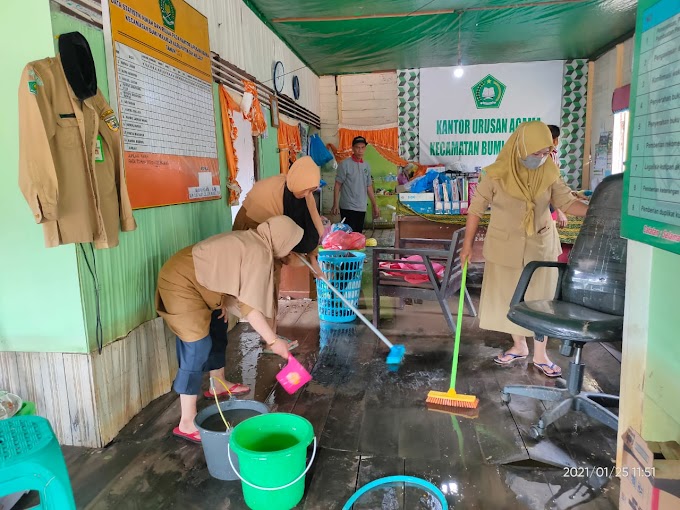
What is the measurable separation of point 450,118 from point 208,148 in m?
4.98

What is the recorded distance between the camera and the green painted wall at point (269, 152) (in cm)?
472

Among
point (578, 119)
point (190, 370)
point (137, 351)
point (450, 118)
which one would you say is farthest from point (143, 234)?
point (578, 119)

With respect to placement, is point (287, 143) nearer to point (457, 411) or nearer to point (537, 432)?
point (457, 411)

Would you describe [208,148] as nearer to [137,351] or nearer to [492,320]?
[137,351]

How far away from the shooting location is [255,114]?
13.7 ft

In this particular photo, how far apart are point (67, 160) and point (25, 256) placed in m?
0.51

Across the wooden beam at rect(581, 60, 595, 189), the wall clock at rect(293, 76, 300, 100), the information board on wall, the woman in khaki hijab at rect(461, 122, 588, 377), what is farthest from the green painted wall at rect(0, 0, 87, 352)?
the wooden beam at rect(581, 60, 595, 189)

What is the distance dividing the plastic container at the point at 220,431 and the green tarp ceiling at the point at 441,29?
3623 mm

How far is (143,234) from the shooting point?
2.42 meters

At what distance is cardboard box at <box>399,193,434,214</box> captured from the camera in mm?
4262

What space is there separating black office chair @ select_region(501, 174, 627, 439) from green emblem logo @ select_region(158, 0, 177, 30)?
2303 millimetres

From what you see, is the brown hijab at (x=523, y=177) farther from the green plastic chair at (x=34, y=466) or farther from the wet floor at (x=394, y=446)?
the green plastic chair at (x=34, y=466)

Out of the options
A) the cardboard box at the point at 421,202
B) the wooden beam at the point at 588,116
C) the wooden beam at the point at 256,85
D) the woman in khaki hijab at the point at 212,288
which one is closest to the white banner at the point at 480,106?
the wooden beam at the point at 588,116

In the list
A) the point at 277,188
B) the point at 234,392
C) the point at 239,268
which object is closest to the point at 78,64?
the point at 239,268
